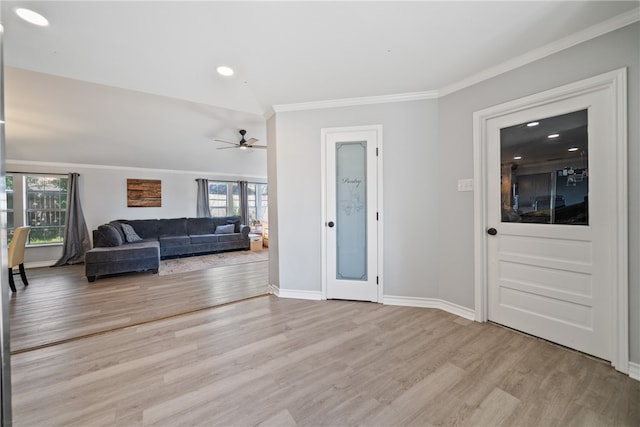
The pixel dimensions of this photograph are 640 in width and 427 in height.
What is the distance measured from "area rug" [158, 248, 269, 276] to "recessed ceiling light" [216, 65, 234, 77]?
3.66m

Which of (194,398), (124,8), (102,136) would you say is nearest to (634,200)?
(194,398)

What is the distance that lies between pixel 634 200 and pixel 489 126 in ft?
3.73

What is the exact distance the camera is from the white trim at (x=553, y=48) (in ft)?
5.29

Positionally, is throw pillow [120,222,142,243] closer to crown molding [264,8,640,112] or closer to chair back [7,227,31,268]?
chair back [7,227,31,268]

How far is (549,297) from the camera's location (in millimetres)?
2020

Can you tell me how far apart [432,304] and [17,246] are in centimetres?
565

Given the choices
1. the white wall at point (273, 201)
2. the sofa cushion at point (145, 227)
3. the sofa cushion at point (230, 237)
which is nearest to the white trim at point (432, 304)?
the white wall at point (273, 201)

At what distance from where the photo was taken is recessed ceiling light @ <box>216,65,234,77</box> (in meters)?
2.24

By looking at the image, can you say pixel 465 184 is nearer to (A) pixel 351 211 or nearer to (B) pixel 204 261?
(A) pixel 351 211

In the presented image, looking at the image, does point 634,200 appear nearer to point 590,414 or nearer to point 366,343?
point 590,414

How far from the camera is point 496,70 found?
7.23 ft

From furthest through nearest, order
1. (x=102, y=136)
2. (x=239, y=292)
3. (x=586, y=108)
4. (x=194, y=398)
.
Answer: (x=102, y=136) < (x=239, y=292) < (x=586, y=108) < (x=194, y=398)

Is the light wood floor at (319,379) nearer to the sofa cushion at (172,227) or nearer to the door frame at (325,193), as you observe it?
the door frame at (325,193)

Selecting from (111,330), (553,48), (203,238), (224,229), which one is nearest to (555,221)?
(553,48)
